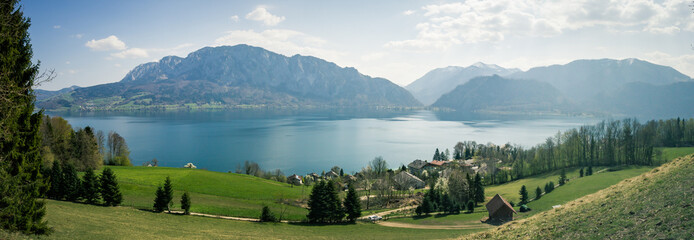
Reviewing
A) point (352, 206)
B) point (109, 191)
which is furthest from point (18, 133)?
point (352, 206)

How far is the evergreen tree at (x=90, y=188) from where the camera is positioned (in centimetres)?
2981

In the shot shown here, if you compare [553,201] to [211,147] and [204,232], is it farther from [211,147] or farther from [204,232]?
[211,147]

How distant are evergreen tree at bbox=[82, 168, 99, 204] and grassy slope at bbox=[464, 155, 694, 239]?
32225 mm

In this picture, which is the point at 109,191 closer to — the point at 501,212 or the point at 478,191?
the point at 501,212

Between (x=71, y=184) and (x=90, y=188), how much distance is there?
171 cm

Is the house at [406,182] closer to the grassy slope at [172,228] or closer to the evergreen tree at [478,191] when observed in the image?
the evergreen tree at [478,191]

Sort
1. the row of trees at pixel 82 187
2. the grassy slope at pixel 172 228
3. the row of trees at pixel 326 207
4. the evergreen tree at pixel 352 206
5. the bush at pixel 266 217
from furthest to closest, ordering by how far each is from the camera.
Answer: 1. the evergreen tree at pixel 352 206
2. the row of trees at pixel 326 207
3. the bush at pixel 266 217
4. the row of trees at pixel 82 187
5. the grassy slope at pixel 172 228

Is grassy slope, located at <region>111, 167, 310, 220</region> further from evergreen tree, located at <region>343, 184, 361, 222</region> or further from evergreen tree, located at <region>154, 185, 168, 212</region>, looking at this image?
evergreen tree, located at <region>343, 184, 361, 222</region>

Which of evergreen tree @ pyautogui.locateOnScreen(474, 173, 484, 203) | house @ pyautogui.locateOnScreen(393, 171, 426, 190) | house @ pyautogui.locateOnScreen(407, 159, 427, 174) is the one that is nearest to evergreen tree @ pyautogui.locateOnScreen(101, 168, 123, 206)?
house @ pyautogui.locateOnScreen(393, 171, 426, 190)

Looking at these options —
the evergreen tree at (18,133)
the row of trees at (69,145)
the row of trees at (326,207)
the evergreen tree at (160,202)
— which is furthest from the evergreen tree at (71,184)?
the row of trees at (326,207)

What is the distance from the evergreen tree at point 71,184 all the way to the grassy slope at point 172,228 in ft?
8.11

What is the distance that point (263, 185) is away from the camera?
52.8 metres

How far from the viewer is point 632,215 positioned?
13.9 metres

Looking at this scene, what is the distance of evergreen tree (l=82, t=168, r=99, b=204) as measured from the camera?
29812 mm
